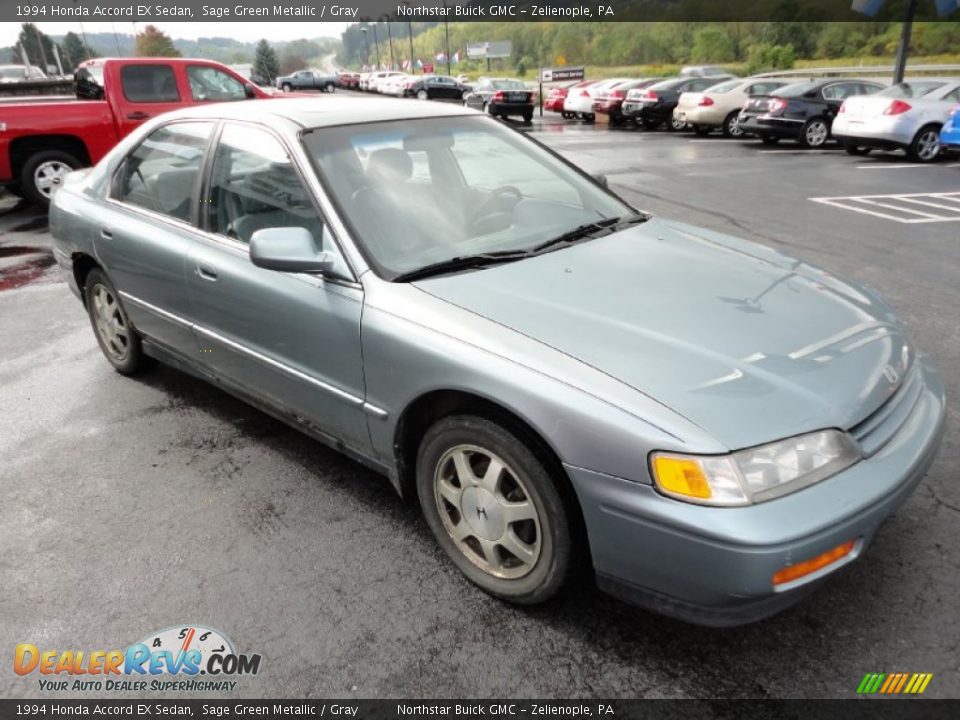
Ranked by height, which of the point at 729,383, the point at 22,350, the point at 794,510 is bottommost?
the point at 22,350

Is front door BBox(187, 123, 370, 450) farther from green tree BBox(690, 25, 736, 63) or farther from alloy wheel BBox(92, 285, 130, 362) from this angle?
green tree BBox(690, 25, 736, 63)

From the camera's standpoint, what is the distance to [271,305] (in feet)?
9.50

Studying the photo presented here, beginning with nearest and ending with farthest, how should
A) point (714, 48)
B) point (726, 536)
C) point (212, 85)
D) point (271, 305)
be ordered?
point (726, 536)
point (271, 305)
point (212, 85)
point (714, 48)

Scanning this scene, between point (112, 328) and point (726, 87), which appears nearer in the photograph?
point (112, 328)

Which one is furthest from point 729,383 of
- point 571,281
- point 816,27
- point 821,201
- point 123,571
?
point 816,27

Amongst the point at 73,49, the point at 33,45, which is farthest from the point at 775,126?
the point at 73,49

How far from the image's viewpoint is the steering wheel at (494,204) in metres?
3.00

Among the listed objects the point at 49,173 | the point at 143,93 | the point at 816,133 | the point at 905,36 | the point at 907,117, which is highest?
the point at 905,36

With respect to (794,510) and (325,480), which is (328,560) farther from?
(794,510)

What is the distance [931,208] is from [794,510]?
8479mm

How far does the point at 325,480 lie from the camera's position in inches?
127

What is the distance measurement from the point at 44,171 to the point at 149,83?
1833 millimetres

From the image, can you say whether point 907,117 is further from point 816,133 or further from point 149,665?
point 149,665

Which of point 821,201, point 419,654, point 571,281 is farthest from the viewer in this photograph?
point 821,201
